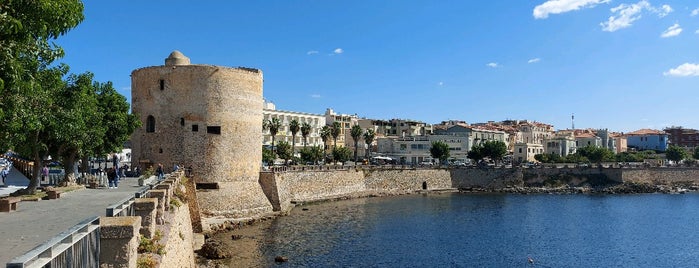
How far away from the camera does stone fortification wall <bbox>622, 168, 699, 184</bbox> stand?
84750 mm

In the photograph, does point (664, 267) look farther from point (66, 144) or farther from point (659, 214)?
point (66, 144)

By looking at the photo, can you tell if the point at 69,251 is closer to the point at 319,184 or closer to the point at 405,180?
the point at 319,184

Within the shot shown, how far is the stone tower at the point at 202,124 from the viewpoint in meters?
39.4

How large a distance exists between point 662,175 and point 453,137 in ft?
116

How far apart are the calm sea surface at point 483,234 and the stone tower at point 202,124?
456 centimetres

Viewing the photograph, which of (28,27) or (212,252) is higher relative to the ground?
(28,27)

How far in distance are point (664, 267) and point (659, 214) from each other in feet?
86.3

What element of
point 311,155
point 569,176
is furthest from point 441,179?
point 569,176

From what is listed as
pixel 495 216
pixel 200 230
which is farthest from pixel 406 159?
pixel 200 230

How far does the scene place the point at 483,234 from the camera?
41000mm

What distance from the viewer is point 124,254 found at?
8.75 metres

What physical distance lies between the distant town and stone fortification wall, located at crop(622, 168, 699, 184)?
1699cm

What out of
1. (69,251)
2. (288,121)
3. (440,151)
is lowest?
(69,251)

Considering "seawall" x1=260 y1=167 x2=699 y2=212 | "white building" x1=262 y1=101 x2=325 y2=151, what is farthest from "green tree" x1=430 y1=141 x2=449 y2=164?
"white building" x1=262 y1=101 x2=325 y2=151
